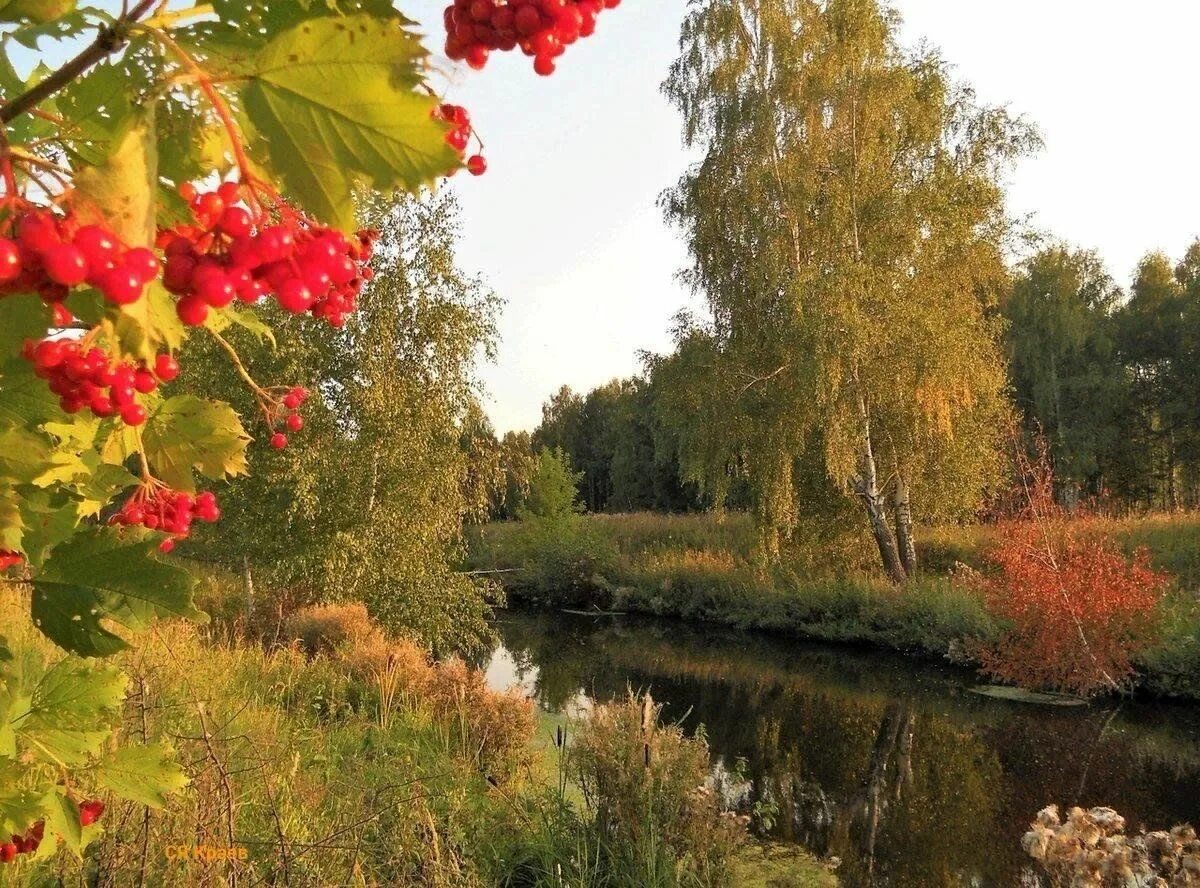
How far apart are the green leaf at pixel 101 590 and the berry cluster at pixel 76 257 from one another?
0.61 m

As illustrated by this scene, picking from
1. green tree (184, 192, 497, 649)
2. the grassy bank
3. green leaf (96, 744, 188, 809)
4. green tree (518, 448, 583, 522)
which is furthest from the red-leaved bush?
green tree (518, 448, 583, 522)

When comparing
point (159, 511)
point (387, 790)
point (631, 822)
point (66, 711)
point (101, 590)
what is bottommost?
point (631, 822)

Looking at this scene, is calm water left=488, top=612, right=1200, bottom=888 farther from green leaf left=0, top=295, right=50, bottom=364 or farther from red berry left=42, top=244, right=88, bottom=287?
red berry left=42, top=244, right=88, bottom=287

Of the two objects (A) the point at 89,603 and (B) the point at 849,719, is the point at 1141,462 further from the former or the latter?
(A) the point at 89,603

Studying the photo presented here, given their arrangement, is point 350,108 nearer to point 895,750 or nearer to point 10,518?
point 10,518

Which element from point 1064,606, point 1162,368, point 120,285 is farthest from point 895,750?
point 1162,368

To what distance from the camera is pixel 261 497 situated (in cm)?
1091

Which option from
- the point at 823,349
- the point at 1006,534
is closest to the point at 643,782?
the point at 1006,534

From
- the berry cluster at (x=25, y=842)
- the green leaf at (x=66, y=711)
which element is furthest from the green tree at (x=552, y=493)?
the green leaf at (x=66, y=711)

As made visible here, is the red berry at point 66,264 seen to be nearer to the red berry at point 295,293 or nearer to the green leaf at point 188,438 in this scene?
the red berry at point 295,293

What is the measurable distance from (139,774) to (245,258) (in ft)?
4.12

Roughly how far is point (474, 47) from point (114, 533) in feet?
2.85

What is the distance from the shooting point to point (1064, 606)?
11.0 m

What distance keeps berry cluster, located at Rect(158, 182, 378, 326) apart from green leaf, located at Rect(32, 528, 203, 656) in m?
0.52
